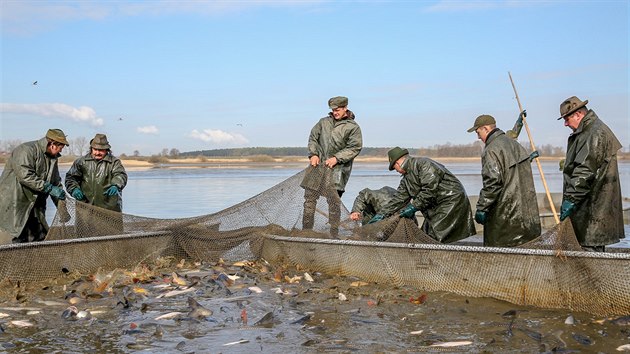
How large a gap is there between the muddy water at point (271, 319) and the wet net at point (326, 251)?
0.19 m

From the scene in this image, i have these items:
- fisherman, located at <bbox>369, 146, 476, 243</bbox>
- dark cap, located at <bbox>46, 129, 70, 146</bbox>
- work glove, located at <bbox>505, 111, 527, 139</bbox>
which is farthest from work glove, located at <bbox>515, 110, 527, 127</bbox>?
dark cap, located at <bbox>46, 129, 70, 146</bbox>

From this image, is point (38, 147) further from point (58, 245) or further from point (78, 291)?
point (78, 291)

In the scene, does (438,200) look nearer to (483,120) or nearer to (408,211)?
(408,211)

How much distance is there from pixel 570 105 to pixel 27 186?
7.10 m

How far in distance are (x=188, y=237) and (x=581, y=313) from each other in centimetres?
584

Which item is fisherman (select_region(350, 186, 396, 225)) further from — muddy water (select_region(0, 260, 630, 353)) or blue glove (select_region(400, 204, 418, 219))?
muddy water (select_region(0, 260, 630, 353))

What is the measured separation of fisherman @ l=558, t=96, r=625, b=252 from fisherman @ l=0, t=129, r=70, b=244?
664 cm

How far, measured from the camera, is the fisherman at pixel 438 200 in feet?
29.1

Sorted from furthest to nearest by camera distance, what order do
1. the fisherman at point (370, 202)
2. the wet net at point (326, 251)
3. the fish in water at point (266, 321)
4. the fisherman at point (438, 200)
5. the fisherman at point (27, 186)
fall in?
the fisherman at point (370, 202) → the fisherman at point (27, 186) → the fisherman at point (438, 200) → the wet net at point (326, 251) → the fish in water at point (266, 321)

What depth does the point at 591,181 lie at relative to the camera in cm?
743

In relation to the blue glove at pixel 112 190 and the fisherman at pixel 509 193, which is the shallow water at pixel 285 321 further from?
the blue glove at pixel 112 190

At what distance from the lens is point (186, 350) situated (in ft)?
19.3

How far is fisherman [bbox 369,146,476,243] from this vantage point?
888 cm

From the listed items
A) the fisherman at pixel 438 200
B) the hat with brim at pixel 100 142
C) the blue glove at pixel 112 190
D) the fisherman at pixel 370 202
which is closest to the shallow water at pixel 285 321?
the fisherman at pixel 438 200
